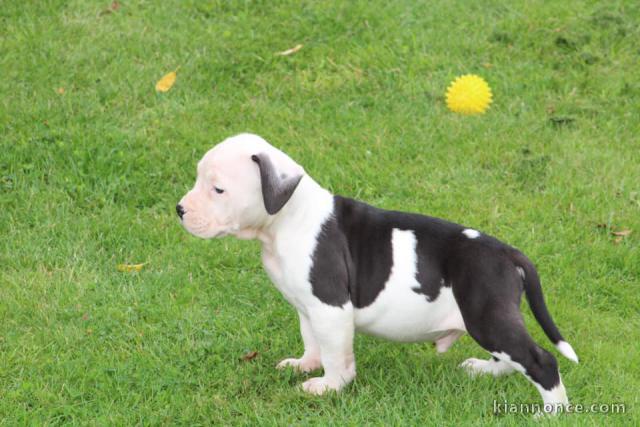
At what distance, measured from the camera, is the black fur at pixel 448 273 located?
404 cm

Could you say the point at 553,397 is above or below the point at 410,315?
below

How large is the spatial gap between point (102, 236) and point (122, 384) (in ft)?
5.20

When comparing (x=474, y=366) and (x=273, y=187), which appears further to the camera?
(x=474, y=366)

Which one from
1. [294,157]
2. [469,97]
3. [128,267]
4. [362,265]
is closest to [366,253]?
[362,265]

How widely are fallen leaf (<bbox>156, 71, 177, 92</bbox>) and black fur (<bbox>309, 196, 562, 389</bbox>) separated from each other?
350cm

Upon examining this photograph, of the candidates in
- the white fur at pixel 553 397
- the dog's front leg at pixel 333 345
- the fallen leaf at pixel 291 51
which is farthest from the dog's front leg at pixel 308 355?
the fallen leaf at pixel 291 51

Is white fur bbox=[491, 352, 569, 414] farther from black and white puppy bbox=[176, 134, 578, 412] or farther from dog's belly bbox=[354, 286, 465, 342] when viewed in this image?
dog's belly bbox=[354, 286, 465, 342]

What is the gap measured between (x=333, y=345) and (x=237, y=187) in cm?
88

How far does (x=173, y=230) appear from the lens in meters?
6.07

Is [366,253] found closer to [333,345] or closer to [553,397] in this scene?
[333,345]

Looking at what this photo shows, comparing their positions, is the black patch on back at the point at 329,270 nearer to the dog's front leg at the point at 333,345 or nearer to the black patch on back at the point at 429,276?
the dog's front leg at the point at 333,345

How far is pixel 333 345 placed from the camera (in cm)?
436

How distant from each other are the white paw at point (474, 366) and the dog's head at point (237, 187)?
132 centimetres

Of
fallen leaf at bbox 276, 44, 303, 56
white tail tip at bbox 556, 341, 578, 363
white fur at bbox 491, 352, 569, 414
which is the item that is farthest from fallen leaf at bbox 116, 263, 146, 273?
fallen leaf at bbox 276, 44, 303, 56
